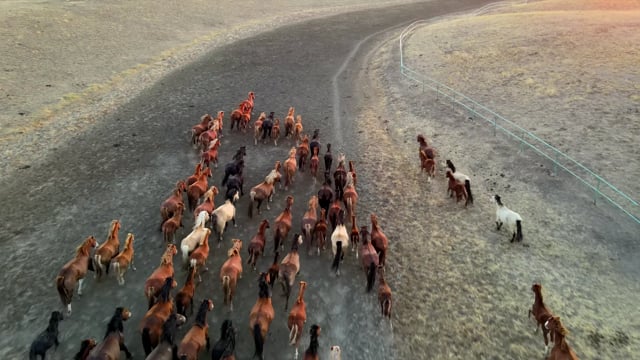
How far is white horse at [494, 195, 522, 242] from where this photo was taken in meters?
14.0

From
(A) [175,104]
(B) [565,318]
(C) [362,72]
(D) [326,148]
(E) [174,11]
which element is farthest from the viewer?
(E) [174,11]

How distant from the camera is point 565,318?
11.4 m

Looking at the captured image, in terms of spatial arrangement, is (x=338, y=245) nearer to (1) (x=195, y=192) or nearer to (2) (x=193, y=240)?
(2) (x=193, y=240)

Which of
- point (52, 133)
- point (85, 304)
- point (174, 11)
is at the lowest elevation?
point (85, 304)

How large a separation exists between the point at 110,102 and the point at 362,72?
50.0 ft

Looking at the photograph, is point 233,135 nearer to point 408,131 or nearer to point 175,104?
point 175,104

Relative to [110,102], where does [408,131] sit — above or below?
below

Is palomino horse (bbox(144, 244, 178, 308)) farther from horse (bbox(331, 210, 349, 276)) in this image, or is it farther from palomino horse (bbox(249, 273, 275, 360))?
horse (bbox(331, 210, 349, 276))

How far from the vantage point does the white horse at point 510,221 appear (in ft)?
46.1

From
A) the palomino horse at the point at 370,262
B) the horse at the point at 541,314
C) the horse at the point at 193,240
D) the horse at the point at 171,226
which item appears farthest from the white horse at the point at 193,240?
the horse at the point at 541,314

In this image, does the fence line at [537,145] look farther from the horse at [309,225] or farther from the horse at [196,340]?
the horse at [196,340]

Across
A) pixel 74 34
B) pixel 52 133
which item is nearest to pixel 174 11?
pixel 74 34

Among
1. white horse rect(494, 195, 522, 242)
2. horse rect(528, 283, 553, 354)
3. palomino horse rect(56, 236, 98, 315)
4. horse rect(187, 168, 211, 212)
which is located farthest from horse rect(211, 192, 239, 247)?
horse rect(528, 283, 553, 354)

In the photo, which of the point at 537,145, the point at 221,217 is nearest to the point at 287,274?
the point at 221,217
